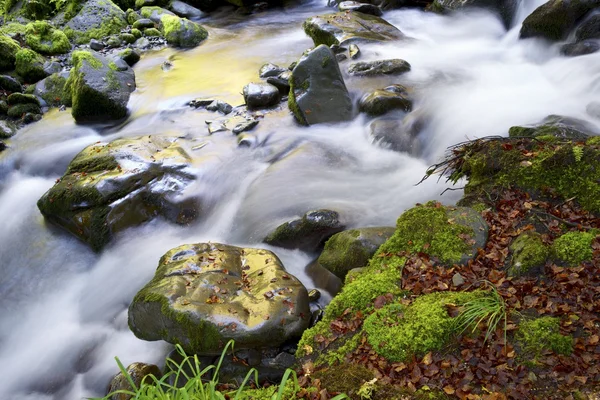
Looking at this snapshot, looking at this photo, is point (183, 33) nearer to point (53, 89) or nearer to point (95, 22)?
point (95, 22)

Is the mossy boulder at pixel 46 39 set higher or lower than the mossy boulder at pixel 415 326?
lower

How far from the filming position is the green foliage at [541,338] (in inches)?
140

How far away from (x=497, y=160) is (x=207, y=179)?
5.01 meters

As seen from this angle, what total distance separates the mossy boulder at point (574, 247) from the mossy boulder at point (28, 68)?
46.6ft

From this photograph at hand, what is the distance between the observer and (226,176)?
8641 millimetres

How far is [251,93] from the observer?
35.1ft

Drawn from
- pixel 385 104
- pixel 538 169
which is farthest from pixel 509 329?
pixel 385 104

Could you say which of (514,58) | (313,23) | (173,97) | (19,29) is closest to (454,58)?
(514,58)

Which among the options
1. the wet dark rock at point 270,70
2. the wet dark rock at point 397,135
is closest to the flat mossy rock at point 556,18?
the wet dark rock at point 397,135

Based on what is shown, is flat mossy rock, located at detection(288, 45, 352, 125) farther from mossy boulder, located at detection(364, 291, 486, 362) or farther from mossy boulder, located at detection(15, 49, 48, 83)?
mossy boulder, located at detection(15, 49, 48, 83)

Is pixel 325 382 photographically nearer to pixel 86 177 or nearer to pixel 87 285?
pixel 87 285

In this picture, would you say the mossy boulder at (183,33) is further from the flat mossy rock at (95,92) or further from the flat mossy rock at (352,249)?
the flat mossy rock at (352,249)

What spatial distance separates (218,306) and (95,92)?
8.06m

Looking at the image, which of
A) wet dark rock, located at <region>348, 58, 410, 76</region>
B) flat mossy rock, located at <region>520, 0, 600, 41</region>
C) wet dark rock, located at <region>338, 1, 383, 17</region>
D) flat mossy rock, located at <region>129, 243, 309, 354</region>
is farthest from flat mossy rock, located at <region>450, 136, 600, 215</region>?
wet dark rock, located at <region>338, 1, 383, 17</region>
